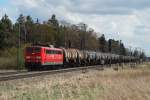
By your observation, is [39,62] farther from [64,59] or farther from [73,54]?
[73,54]

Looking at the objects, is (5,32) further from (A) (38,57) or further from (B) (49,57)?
(A) (38,57)

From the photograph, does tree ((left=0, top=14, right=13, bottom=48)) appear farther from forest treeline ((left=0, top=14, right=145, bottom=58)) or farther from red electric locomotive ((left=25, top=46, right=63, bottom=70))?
red electric locomotive ((left=25, top=46, right=63, bottom=70))

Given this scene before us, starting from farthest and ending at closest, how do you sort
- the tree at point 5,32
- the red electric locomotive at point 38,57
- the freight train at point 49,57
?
the tree at point 5,32
the freight train at point 49,57
the red electric locomotive at point 38,57

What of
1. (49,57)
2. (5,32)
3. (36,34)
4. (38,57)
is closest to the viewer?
(38,57)

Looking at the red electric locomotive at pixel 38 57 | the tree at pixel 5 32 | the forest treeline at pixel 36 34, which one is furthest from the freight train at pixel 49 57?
the tree at pixel 5 32

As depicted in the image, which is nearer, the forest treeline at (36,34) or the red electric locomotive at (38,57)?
the red electric locomotive at (38,57)

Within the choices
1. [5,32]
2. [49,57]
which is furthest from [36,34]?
[49,57]

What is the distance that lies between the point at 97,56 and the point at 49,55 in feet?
105

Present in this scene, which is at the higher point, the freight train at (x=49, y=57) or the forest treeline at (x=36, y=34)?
the forest treeline at (x=36, y=34)

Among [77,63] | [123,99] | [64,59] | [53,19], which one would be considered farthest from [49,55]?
[53,19]

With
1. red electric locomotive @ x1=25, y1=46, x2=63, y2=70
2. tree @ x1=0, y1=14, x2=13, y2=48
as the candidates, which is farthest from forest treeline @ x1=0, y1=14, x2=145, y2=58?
red electric locomotive @ x1=25, y1=46, x2=63, y2=70

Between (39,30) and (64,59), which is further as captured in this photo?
(39,30)

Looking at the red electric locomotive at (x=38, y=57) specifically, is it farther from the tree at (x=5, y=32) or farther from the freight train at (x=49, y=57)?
the tree at (x=5, y=32)

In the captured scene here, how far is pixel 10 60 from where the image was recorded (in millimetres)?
65312
